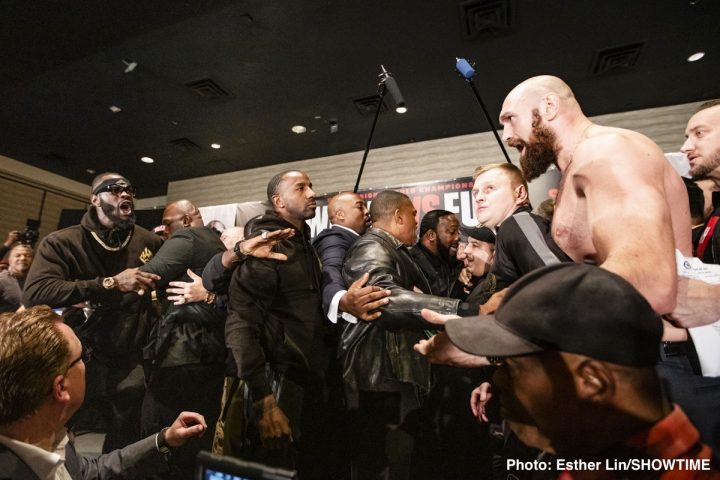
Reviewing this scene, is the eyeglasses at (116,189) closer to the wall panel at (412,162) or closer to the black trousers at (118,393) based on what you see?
the black trousers at (118,393)

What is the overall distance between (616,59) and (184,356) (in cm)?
509

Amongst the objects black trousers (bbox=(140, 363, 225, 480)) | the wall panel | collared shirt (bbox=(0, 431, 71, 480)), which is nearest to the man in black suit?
black trousers (bbox=(140, 363, 225, 480))

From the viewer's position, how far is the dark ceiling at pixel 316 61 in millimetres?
3400

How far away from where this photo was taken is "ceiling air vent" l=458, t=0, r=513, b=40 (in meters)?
3.27

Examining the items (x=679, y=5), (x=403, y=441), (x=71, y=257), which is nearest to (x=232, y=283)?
Result: (x=403, y=441)

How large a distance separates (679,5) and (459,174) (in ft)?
9.68

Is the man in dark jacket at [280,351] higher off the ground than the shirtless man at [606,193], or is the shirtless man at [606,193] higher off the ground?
the shirtless man at [606,193]

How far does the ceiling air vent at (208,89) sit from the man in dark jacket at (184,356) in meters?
2.57

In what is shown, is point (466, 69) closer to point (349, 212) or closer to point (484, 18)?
point (349, 212)

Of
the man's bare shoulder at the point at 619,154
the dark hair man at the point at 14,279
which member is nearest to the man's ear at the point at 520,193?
→ the man's bare shoulder at the point at 619,154

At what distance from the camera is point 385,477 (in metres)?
2.02

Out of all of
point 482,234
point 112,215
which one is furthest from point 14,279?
point 482,234

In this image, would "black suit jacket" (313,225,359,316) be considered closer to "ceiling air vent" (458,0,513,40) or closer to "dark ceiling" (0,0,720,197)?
"dark ceiling" (0,0,720,197)

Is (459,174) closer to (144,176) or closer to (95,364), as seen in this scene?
(95,364)
